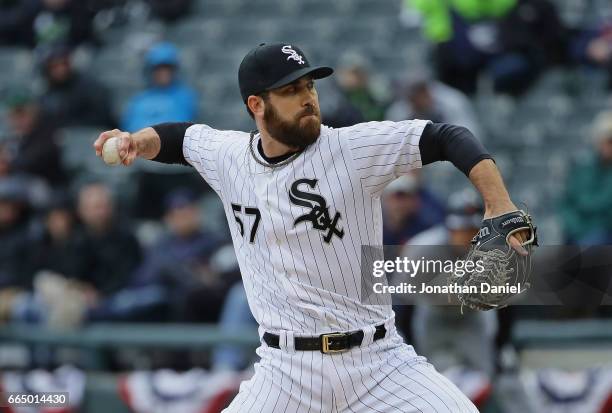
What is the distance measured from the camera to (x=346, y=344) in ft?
14.4

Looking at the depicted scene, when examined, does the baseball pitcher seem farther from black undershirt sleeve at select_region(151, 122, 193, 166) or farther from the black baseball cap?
black undershirt sleeve at select_region(151, 122, 193, 166)

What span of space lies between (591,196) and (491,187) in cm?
433

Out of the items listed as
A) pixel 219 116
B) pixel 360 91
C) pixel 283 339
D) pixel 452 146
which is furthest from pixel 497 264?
pixel 219 116

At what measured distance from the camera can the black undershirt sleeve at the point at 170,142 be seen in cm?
482

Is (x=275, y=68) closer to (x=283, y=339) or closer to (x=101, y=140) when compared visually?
(x=101, y=140)

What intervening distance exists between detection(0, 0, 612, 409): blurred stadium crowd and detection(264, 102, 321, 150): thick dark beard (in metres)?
2.36

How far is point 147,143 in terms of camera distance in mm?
4727

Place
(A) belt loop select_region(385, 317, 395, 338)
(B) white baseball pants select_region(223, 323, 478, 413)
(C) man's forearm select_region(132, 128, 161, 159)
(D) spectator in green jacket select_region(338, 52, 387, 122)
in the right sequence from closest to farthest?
(B) white baseball pants select_region(223, 323, 478, 413), (A) belt loop select_region(385, 317, 395, 338), (C) man's forearm select_region(132, 128, 161, 159), (D) spectator in green jacket select_region(338, 52, 387, 122)

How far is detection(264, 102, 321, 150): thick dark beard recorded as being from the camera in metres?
4.42

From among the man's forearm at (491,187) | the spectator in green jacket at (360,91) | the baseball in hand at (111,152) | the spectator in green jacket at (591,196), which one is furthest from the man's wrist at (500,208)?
the spectator in green jacket at (360,91)

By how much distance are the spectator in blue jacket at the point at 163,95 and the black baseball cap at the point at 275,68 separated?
496 centimetres

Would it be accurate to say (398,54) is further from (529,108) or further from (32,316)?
(32,316)

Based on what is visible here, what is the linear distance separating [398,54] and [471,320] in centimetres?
420

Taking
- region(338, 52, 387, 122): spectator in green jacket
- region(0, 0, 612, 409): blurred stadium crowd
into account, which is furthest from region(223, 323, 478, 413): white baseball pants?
region(338, 52, 387, 122): spectator in green jacket
